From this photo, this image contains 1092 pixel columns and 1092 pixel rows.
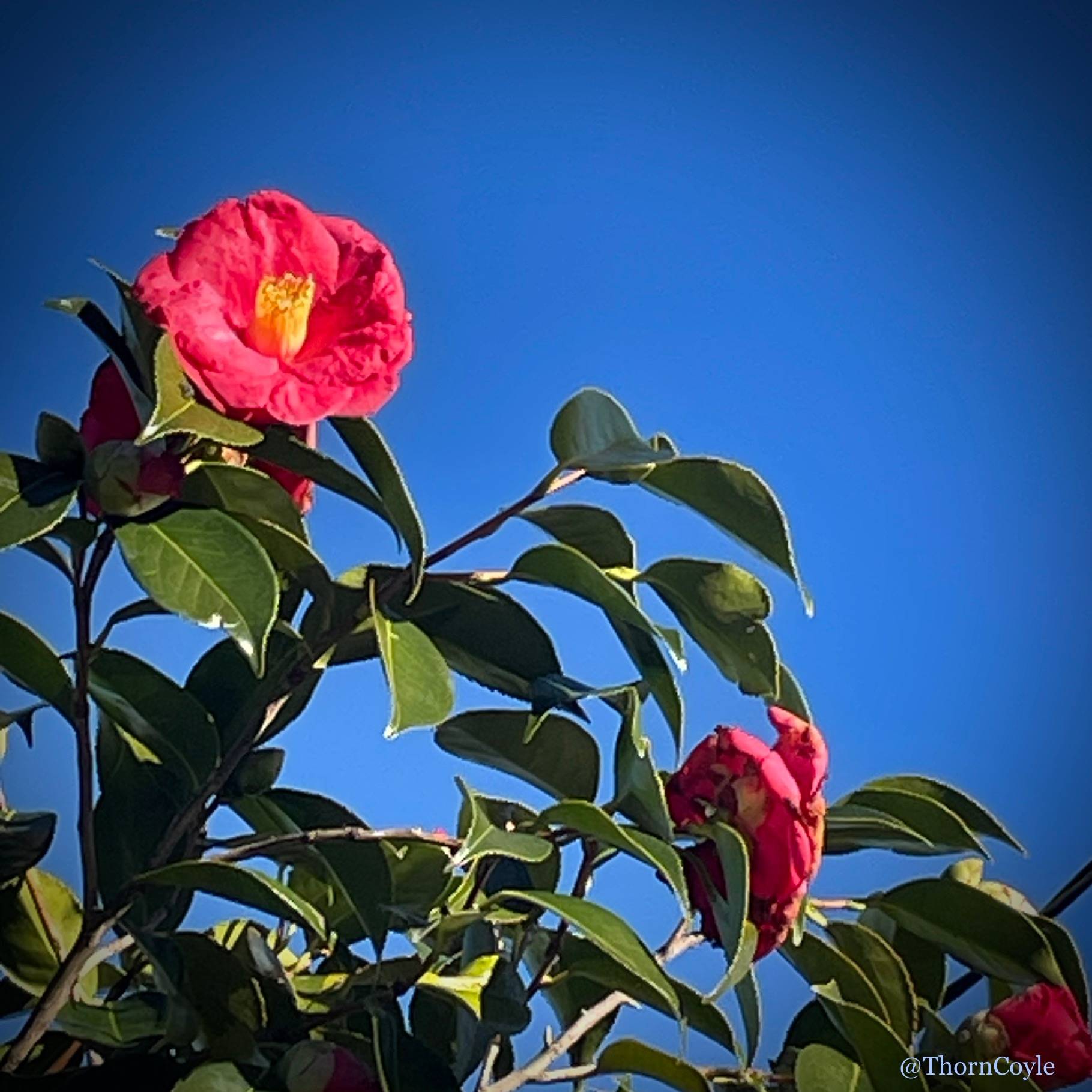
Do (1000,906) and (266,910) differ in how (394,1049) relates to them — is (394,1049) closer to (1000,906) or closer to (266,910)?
(266,910)

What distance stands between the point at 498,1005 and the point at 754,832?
5.5 inches

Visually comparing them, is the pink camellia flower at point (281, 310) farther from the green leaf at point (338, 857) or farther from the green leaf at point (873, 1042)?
the green leaf at point (873, 1042)

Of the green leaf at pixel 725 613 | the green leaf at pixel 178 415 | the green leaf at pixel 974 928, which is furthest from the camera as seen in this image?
the green leaf at pixel 974 928

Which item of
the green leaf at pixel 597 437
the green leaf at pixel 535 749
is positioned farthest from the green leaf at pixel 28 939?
the green leaf at pixel 597 437

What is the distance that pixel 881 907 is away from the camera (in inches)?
27.4

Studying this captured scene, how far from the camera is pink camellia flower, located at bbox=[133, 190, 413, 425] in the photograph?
0.46 m

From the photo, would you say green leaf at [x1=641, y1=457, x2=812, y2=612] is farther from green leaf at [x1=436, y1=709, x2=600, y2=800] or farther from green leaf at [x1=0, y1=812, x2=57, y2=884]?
green leaf at [x1=0, y1=812, x2=57, y2=884]

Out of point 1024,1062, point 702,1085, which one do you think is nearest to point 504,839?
point 702,1085

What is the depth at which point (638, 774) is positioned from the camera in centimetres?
51

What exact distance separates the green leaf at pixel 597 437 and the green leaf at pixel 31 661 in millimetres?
251

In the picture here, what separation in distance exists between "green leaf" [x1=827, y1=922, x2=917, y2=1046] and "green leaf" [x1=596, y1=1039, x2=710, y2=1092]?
12 cm

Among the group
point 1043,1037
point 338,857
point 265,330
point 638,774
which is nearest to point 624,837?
point 638,774

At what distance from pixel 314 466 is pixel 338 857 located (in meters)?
0.18

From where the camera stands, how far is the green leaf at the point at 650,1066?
61 cm
